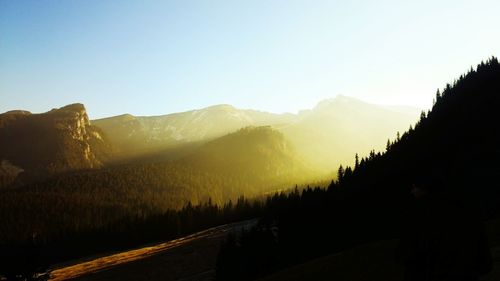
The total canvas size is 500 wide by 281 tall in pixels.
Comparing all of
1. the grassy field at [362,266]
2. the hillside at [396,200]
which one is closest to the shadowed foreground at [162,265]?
the hillside at [396,200]

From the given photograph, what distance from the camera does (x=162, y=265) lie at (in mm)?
121500

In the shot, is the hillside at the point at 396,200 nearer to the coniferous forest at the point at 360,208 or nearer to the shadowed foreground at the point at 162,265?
the coniferous forest at the point at 360,208

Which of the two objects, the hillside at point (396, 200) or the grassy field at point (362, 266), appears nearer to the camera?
the hillside at point (396, 200)

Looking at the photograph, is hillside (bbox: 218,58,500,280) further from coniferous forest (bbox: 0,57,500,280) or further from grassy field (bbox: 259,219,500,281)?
grassy field (bbox: 259,219,500,281)

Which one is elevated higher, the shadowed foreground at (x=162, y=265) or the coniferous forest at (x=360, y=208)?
the coniferous forest at (x=360, y=208)

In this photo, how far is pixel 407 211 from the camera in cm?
1003

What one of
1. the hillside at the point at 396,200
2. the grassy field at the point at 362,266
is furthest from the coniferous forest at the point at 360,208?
the grassy field at the point at 362,266

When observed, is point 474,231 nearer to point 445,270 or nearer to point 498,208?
point 445,270

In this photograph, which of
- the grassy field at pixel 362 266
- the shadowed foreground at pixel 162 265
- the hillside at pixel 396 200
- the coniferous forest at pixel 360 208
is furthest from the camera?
the shadowed foreground at pixel 162 265

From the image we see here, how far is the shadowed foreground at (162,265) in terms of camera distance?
10850 centimetres

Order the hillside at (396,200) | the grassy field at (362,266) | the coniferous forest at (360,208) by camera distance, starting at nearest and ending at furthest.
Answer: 1. the hillside at (396,200)
2. the grassy field at (362,266)
3. the coniferous forest at (360,208)

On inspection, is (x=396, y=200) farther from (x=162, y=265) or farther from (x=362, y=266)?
(x=362, y=266)

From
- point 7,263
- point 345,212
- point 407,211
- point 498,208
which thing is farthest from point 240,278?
point 407,211

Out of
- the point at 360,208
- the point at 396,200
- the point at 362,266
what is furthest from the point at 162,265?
the point at 362,266
